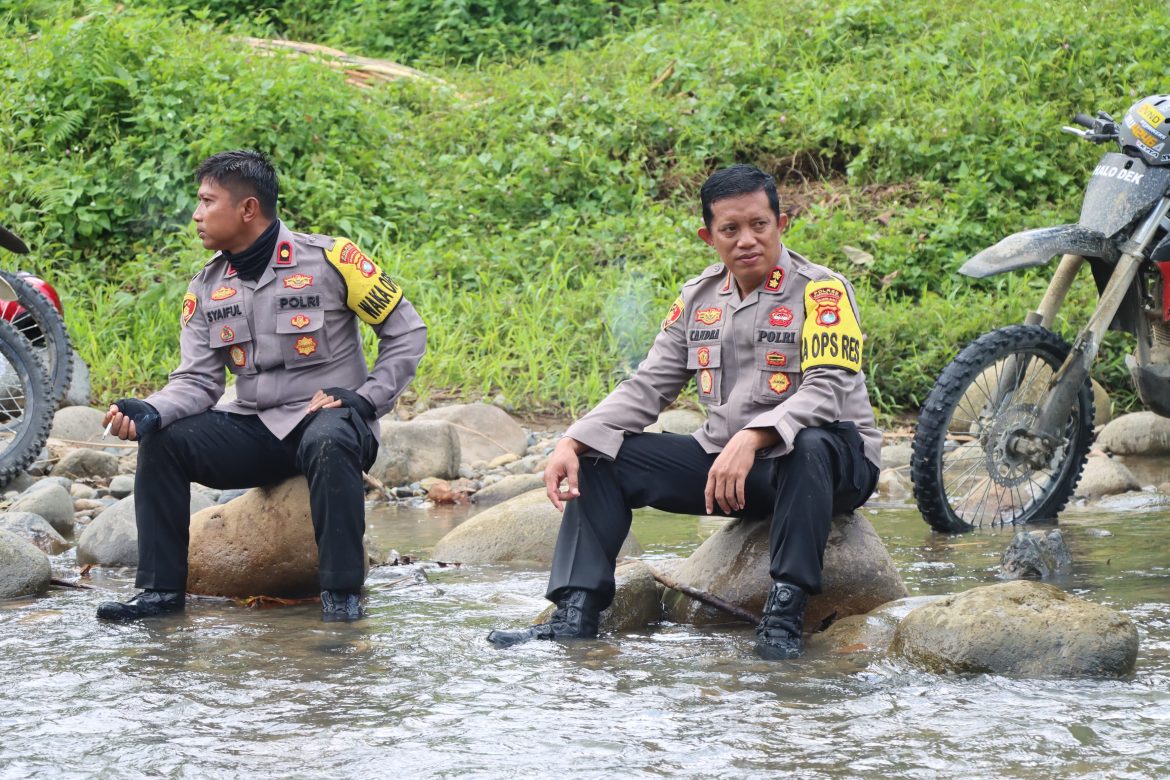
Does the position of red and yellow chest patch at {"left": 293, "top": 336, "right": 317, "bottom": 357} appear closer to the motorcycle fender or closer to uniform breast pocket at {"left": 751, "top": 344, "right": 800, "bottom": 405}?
uniform breast pocket at {"left": 751, "top": 344, "right": 800, "bottom": 405}

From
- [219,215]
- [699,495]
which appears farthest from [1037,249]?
[219,215]

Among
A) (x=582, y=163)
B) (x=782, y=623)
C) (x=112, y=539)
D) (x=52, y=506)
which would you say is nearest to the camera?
(x=782, y=623)

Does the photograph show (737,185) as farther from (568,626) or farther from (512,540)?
(512,540)

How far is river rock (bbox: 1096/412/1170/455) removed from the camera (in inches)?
321

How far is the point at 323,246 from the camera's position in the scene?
5.14 meters

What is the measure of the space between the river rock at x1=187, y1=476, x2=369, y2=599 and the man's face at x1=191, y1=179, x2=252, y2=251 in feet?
2.95

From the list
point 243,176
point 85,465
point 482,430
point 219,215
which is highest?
point 243,176

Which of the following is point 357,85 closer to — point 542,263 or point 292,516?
point 542,263

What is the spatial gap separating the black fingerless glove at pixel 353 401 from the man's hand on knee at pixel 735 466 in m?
1.31

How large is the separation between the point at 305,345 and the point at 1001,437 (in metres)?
2.93

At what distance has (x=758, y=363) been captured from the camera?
454 centimetres

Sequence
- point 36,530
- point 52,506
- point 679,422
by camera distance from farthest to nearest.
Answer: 1. point 679,422
2. point 52,506
3. point 36,530

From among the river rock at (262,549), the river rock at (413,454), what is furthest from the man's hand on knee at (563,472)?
the river rock at (413,454)

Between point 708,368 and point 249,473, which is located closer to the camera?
point 708,368
